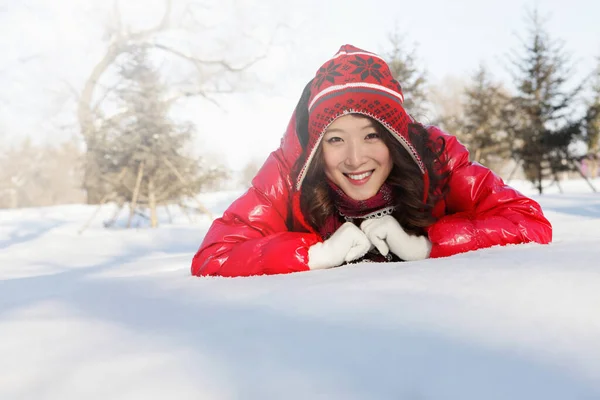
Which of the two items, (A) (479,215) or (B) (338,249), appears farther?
(A) (479,215)

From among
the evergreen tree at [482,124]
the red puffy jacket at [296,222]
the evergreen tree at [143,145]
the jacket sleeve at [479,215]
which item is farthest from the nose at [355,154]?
the evergreen tree at [482,124]

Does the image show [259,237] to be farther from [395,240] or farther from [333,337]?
[333,337]

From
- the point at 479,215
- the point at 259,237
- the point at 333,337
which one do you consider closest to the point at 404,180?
the point at 479,215

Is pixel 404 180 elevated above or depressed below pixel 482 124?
below

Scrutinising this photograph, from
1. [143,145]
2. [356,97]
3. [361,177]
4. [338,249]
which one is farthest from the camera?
[143,145]

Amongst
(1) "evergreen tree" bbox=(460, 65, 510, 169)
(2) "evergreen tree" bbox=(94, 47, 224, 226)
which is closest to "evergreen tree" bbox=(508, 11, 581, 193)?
(1) "evergreen tree" bbox=(460, 65, 510, 169)

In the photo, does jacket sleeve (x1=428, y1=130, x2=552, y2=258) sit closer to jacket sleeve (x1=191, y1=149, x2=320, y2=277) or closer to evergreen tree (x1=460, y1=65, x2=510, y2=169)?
jacket sleeve (x1=191, y1=149, x2=320, y2=277)

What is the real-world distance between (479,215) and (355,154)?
54 centimetres

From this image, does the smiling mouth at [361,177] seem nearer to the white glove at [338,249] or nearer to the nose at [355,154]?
the nose at [355,154]

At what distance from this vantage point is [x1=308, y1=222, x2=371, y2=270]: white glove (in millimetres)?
1539

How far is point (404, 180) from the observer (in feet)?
5.92

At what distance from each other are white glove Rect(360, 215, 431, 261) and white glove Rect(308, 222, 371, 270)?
0.05m

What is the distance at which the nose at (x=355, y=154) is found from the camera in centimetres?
172

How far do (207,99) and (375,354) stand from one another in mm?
16826
